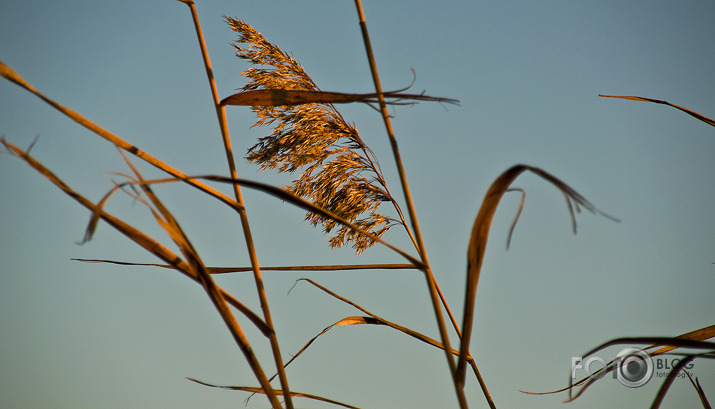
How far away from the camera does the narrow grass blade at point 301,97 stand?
723 mm

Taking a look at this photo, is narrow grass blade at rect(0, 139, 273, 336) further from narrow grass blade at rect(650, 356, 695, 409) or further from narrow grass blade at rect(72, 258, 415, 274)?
narrow grass blade at rect(650, 356, 695, 409)

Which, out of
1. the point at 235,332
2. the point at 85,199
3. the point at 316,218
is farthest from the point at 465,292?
the point at 316,218

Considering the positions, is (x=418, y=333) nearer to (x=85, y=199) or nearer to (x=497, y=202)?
(x=497, y=202)

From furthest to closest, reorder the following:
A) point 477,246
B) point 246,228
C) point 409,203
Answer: point 246,228 < point 409,203 < point 477,246

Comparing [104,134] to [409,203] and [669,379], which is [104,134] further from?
[669,379]

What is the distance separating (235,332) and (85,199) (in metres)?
0.29

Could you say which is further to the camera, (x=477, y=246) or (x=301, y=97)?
(x=301, y=97)

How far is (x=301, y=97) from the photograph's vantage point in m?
0.88

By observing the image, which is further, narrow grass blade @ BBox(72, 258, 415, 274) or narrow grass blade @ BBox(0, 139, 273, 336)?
narrow grass blade @ BBox(72, 258, 415, 274)

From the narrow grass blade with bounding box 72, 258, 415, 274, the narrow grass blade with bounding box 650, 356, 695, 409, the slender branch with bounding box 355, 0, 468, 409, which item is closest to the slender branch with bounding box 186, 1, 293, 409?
the narrow grass blade with bounding box 72, 258, 415, 274

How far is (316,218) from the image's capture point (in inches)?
74.9

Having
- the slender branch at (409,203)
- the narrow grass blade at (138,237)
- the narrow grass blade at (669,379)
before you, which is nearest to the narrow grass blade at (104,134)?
the narrow grass blade at (138,237)

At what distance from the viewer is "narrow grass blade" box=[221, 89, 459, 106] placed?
72 centimetres

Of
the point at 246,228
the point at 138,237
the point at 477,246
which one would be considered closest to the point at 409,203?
the point at 477,246
